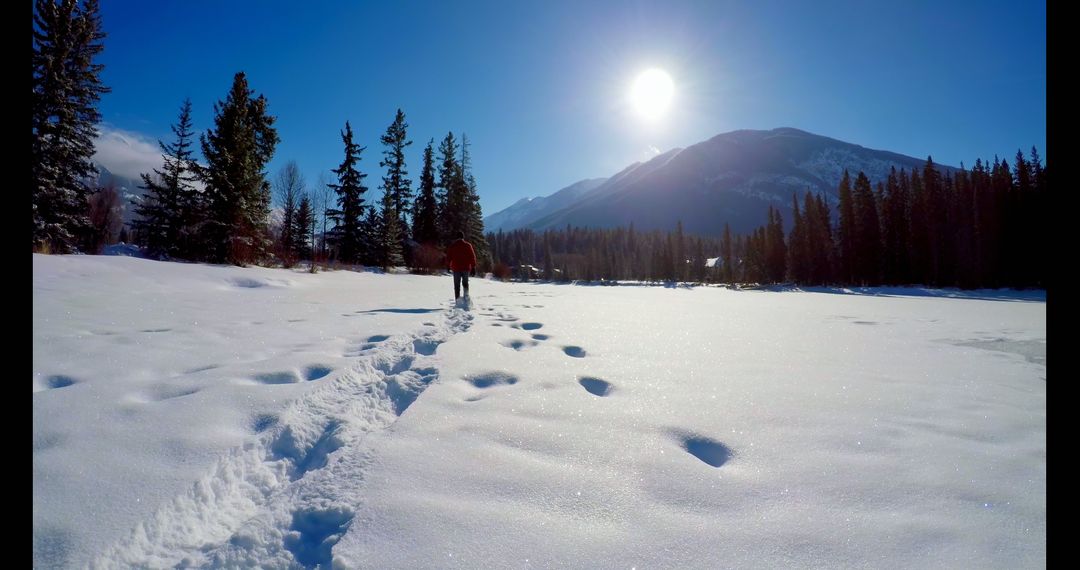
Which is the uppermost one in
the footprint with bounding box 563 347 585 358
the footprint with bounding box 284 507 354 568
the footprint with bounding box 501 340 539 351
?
the footprint with bounding box 501 340 539 351

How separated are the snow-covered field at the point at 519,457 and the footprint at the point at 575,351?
0.10 metres

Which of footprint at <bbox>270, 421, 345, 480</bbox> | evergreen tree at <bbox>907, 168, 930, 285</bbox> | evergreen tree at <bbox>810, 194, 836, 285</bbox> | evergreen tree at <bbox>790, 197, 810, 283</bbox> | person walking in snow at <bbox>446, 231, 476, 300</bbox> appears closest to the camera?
footprint at <bbox>270, 421, 345, 480</bbox>

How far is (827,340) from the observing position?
193 inches

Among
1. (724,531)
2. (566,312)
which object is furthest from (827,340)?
(724,531)

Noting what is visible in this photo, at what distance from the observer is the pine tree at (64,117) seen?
17.2 m

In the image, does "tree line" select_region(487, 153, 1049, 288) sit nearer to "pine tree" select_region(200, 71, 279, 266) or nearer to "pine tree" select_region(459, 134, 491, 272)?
"pine tree" select_region(459, 134, 491, 272)

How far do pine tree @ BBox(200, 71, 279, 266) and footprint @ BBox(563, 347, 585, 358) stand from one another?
54.9 ft

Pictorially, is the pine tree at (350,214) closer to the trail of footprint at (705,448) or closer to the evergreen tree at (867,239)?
the trail of footprint at (705,448)

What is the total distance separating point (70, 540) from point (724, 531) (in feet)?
6.52

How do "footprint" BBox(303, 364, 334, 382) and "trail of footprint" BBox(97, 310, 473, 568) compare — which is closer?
"trail of footprint" BBox(97, 310, 473, 568)

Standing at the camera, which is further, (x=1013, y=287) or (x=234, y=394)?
(x=1013, y=287)

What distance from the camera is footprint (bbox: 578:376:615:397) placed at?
9.02 feet

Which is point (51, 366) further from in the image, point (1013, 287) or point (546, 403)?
point (1013, 287)

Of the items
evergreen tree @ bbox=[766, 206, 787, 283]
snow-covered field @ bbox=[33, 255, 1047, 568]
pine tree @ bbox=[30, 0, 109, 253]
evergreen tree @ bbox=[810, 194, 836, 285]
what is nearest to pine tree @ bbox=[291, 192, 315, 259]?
pine tree @ bbox=[30, 0, 109, 253]
